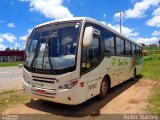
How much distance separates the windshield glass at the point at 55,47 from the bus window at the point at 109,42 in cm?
250

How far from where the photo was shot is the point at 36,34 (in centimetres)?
866

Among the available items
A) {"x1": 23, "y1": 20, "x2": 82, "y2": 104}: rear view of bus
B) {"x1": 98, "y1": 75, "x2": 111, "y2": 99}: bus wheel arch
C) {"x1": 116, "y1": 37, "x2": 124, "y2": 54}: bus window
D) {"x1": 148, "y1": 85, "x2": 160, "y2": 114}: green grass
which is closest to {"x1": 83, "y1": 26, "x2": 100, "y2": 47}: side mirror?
{"x1": 23, "y1": 20, "x2": 82, "y2": 104}: rear view of bus

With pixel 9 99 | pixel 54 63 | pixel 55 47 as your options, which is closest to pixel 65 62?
pixel 54 63

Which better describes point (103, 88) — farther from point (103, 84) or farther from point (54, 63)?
point (54, 63)

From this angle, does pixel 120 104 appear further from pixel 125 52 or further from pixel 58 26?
pixel 125 52

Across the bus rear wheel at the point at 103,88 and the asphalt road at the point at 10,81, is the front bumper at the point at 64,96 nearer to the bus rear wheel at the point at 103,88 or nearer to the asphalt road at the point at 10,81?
the bus rear wheel at the point at 103,88

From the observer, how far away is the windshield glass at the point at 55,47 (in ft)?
24.5

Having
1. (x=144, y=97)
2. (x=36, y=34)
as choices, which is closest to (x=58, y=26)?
(x=36, y=34)

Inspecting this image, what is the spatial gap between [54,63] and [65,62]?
39 centimetres

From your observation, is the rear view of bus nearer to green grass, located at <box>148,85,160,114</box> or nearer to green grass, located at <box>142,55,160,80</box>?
green grass, located at <box>148,85,160,114</box>

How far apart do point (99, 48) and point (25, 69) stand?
9.65 ft

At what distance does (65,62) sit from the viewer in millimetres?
7375

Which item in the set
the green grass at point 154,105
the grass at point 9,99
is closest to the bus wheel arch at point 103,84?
the green grass at point 154,105

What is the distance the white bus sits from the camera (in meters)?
7.34
